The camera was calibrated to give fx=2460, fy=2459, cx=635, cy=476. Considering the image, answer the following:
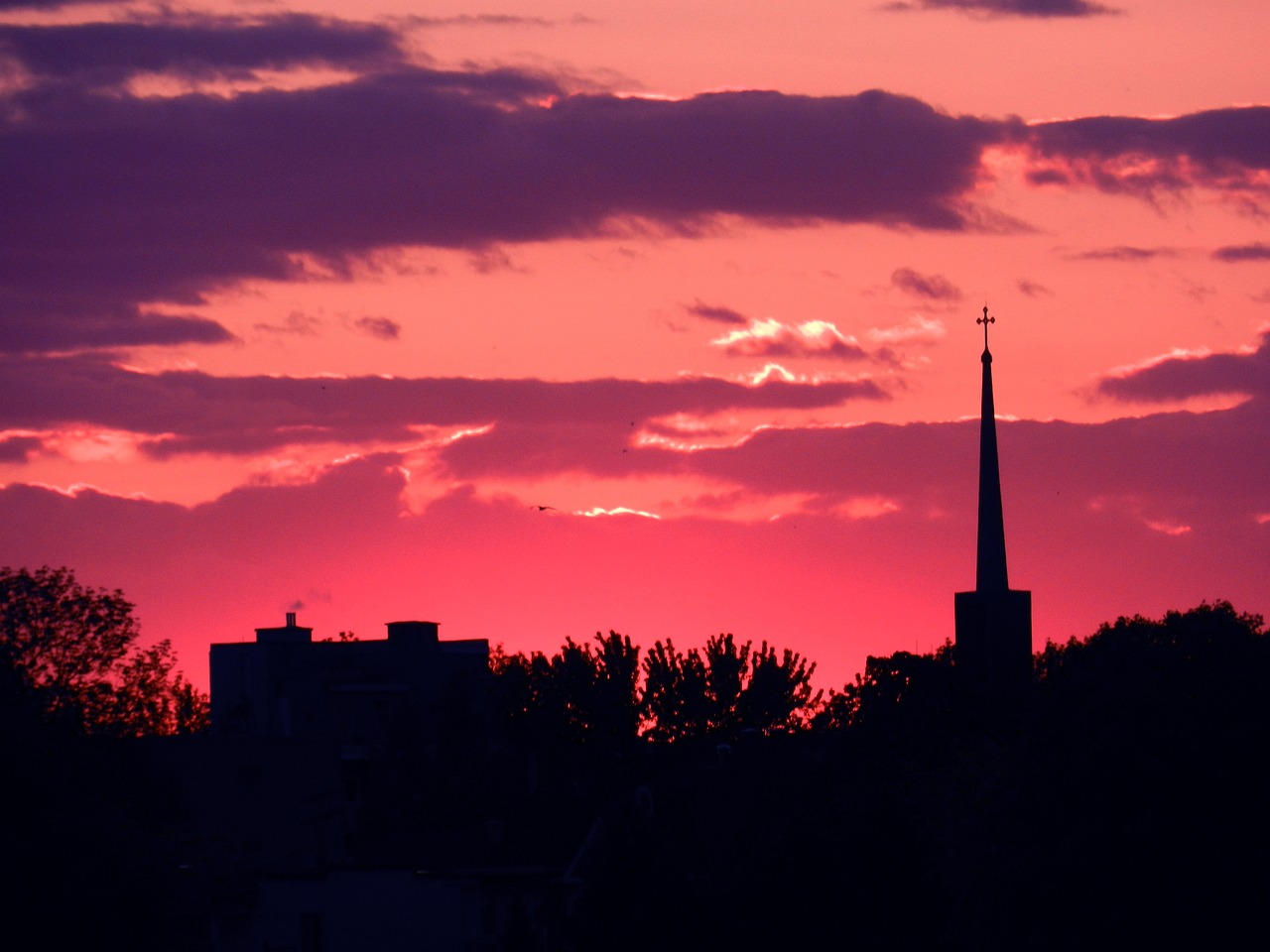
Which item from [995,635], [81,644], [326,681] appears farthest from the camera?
[326,681]

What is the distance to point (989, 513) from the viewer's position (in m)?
144

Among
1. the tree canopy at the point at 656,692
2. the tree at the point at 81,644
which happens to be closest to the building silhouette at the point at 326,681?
the tree canopy at the point at 656,692

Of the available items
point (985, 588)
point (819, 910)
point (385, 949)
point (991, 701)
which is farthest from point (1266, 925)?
point (985, 588)

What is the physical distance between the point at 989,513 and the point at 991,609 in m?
8.99

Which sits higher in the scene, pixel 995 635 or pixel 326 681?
pixel 995 635

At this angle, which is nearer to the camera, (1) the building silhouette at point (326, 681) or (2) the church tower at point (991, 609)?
(2) the church tower at point (991, 609)

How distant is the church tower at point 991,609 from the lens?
132375 millimetres

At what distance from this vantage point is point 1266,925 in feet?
184

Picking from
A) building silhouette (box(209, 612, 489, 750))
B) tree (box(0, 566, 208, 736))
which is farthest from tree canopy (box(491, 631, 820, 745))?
tree (box(0, 566, 208, 736))

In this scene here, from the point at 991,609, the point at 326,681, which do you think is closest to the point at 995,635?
the point at 991,609

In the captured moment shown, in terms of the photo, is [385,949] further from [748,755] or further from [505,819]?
[748,755]

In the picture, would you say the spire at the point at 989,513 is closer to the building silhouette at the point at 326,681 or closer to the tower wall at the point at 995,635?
the tower wall at the point at 995,635

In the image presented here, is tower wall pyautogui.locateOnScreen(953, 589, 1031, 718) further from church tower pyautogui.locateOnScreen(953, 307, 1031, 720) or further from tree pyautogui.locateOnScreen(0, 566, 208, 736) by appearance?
tree pyautogui.locateOnScreen(0, 566, 208, 736)

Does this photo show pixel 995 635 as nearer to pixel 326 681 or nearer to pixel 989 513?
pixel 989 513
